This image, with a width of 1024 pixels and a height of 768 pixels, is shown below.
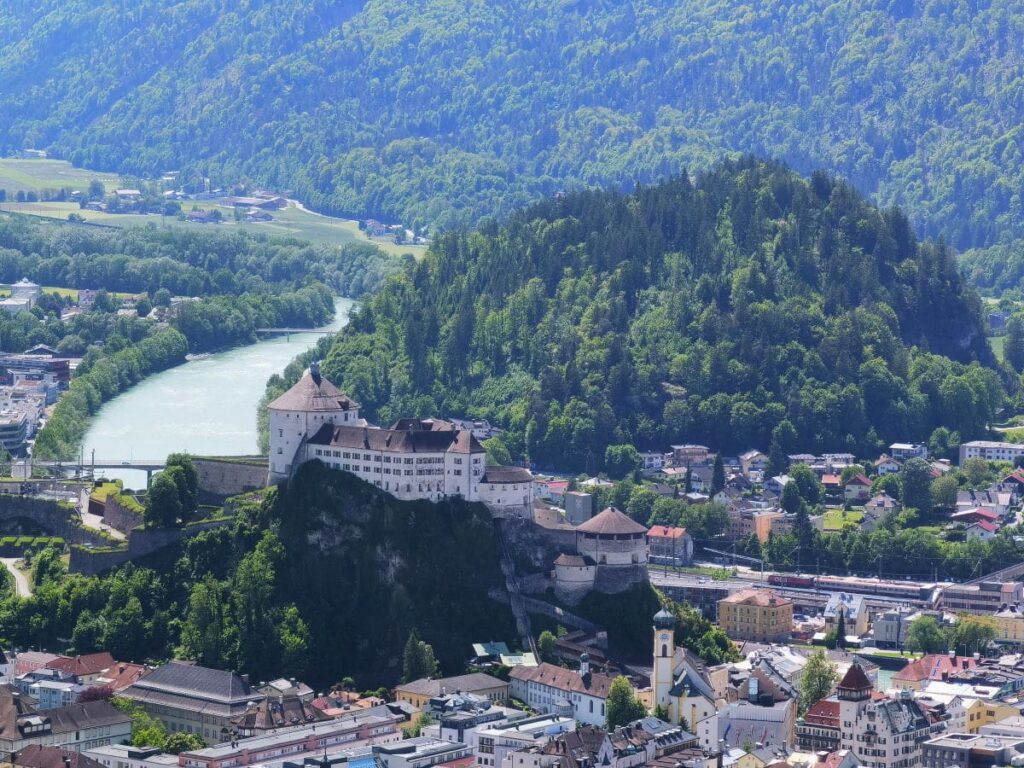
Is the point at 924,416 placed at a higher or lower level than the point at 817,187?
lower

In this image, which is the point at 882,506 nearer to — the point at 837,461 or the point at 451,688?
the point at 837,461

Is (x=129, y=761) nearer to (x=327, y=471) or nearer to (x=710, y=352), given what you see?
(x=327, y=471)

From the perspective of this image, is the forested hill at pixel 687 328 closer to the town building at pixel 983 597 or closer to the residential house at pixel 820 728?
the town building at pixel 983 597

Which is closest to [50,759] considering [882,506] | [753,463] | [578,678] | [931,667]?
[578,678]

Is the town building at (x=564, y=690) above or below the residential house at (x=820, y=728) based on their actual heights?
above

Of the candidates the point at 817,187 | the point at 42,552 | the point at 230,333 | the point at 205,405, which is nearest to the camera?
the point at 42,552

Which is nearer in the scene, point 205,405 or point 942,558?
point 942,558

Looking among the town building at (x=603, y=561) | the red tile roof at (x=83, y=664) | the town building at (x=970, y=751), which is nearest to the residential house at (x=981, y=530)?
the town building at (x=603, y=561)

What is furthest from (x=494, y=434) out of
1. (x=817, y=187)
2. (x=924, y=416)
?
(x=817, y=187)
